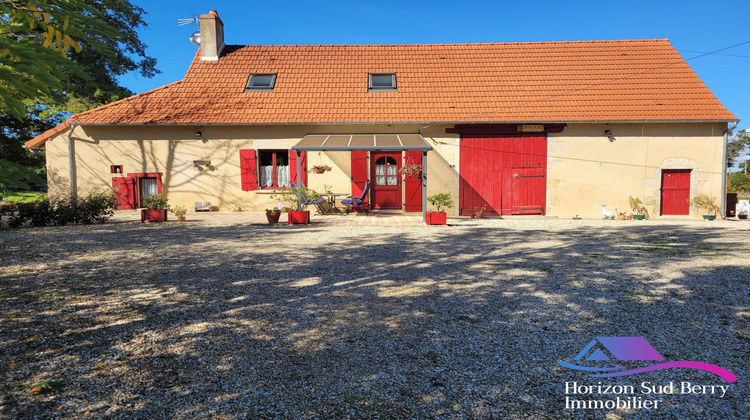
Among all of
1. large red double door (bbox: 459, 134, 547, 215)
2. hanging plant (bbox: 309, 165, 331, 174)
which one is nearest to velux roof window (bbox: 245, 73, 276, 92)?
hanging plant (bbox: 309, 165, 331, 174)

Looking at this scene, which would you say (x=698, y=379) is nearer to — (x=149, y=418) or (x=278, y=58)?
(x=149, y=418)

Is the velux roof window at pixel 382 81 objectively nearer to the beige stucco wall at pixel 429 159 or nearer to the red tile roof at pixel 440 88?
the red tile roof at pixel 440 88

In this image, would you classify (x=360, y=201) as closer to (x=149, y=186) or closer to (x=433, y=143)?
(x=433, y=143)

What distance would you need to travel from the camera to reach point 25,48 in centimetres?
173

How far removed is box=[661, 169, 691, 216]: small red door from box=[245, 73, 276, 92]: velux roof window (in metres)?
12.0

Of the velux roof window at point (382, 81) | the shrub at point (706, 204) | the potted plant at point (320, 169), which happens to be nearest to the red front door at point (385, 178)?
the potted plant at point (320, 169)

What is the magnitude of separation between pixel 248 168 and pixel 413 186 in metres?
4.91

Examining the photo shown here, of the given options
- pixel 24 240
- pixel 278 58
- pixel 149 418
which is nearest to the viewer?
pixel 149 418

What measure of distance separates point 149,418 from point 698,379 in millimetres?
2906

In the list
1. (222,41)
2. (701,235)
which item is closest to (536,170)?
(701,235)

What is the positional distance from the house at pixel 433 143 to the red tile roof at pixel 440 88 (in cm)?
6

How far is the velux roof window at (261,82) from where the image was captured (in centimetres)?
1249

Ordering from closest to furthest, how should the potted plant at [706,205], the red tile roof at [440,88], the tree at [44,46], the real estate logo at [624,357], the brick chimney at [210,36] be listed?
the tree at [44,46] → the real estate logo at [624,357] → the potted plant at [706,205] → the red tile roof at [440,88] → the brick chimney at [210,36]

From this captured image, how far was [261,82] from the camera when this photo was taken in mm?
12781
